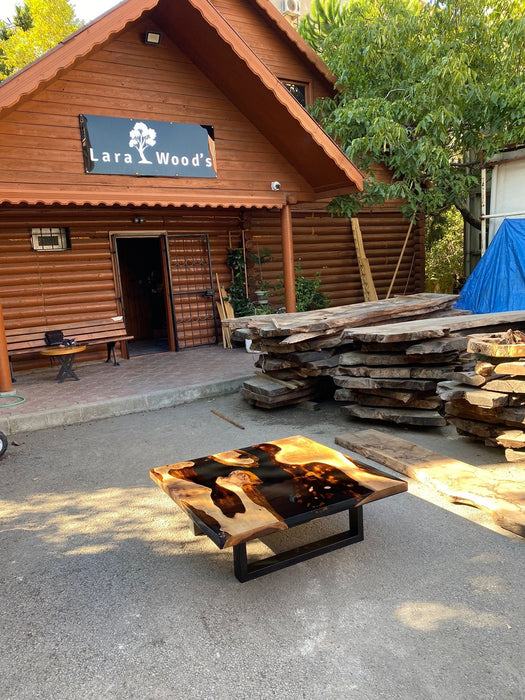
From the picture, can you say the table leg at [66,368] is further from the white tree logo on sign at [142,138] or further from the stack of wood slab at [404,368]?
the stack of wood slab at [404,368]

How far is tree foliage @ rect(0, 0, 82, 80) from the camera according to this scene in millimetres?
26578

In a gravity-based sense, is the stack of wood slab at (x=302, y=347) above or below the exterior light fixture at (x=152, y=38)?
below

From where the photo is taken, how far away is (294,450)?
394cm

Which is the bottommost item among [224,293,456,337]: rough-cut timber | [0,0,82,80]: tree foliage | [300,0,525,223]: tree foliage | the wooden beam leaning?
[224,293,456,337]: rough-cut timber

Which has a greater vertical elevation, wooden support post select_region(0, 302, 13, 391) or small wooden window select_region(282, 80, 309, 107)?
small wooden window select_region(282, 80, 309, 107)

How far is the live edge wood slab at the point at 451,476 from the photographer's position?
3.64m

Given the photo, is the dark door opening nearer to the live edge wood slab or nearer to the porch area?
the porch area

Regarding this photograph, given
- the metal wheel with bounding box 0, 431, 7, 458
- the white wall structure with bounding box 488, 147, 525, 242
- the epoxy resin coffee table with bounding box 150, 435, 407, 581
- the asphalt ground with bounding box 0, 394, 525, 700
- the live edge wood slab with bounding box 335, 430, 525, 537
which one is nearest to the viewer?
the asphalt ground with bounding box 0, 394, 525, 700

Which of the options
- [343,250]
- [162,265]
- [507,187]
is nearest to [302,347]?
[162,265]

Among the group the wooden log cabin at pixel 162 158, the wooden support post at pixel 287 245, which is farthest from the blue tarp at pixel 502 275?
the wooden support post at pixel 287 245

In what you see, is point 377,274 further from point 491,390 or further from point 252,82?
point 491,390

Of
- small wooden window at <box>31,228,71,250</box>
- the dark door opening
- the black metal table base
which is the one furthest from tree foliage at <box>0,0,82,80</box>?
the black metal table base

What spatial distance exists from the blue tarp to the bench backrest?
23.8ft

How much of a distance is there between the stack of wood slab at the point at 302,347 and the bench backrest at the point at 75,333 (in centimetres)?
328
